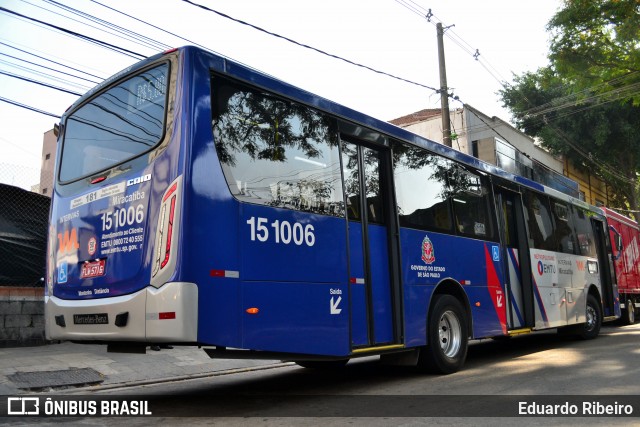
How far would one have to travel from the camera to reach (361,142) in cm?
696

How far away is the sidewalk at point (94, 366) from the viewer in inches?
308

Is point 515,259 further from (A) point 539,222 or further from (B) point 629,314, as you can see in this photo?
(B) point 629,314

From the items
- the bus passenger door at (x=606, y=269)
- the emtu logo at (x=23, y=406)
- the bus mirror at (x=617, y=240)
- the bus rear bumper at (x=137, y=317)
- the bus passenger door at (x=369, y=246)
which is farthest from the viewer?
the bus mirror at (x=617, y=240)

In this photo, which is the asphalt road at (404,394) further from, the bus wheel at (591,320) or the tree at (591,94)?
the tree at (591,94)

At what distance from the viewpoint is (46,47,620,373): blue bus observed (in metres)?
4.84

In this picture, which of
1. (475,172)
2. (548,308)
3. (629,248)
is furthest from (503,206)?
(629,248)

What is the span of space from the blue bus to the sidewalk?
2344 mm

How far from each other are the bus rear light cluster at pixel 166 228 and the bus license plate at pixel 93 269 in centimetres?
84

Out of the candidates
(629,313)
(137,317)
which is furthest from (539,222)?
(137,317)

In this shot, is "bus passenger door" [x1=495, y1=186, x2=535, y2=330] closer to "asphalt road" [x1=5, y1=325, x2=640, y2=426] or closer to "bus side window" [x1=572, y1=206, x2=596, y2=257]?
"asphalt road" [x1=5, y1=325, x2=640, y2=426]

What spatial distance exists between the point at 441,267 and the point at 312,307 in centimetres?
279

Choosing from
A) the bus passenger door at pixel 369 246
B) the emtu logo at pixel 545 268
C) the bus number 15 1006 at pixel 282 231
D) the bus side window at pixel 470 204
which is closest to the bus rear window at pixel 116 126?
the bus number 15 1006 at pixel 282 231

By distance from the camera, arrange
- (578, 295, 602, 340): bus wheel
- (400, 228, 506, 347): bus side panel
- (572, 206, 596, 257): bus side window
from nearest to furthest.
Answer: (400, 228, 506, 347): bus side panel
(578, 295, 602, 340): bus wheel
(572, 206, 596, 257): bus side window

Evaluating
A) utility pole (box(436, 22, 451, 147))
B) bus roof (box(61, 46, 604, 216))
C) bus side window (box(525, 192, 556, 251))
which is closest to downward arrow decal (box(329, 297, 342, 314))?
bus roof (box(61, 46, 604, 216))
